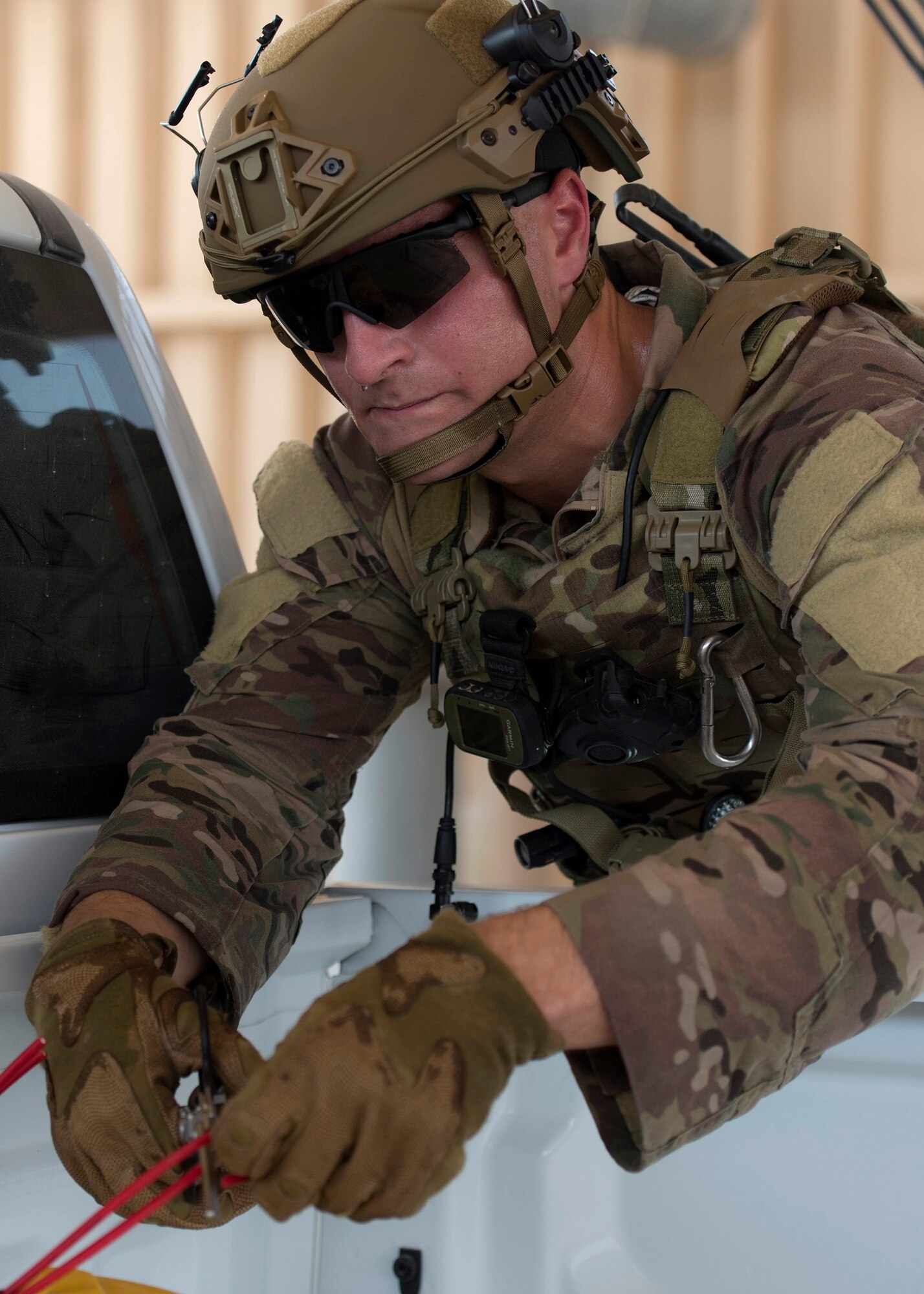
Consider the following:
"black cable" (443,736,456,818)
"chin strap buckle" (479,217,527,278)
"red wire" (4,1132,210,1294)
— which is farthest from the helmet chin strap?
"red wire" (4,1132,210,1294)

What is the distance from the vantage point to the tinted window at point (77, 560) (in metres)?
1.15

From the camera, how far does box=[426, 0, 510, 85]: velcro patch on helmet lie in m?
1.20

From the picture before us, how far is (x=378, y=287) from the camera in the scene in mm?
1191

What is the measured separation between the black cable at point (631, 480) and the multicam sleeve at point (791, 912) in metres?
0.32

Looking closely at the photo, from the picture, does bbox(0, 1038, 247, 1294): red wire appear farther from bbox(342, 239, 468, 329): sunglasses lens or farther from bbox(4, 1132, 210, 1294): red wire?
Result: bbox(342, 239, 468, 329): sunglasses lens

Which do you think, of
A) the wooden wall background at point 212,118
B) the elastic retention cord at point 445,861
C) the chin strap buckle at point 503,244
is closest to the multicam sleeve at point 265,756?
the elastic retention cord at point 445,861

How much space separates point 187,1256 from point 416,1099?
0.52 m

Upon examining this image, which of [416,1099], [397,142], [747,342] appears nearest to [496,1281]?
[416,1099]

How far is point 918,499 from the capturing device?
0.92 m

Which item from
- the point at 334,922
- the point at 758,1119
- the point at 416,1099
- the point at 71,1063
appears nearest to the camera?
the point at 416,1099

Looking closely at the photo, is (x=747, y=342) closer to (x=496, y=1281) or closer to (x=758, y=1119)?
(x=758, y=1119)

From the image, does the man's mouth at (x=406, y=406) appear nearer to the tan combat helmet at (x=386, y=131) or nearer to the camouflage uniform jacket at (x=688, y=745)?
the tan combat helmet at (x=386, y=131)

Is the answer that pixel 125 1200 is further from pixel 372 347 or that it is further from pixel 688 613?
pixel 372 347

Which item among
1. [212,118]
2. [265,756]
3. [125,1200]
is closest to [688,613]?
[265,756]
